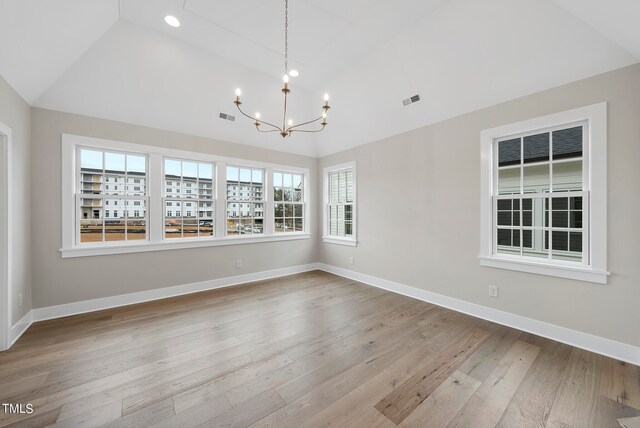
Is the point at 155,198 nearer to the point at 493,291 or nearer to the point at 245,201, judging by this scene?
the point at 245,201

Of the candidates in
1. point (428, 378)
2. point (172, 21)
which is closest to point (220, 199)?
point (172, 21)

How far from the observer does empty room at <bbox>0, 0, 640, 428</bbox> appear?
1.91 meters

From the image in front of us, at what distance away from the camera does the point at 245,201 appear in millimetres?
4781

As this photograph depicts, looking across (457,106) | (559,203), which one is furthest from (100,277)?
(559,203)

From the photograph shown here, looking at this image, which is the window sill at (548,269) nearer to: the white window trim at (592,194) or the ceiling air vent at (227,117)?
the white window trim at (592,194)

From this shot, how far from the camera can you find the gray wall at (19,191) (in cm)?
250

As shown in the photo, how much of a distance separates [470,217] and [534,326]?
4.48ft

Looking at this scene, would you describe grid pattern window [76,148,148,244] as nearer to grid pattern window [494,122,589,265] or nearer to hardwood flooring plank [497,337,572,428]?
hardwood flooring plank [497,337,572,428]

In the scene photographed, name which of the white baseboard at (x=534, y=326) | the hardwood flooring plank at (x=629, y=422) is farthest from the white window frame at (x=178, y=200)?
the hardwood flooring plank at (x=629, y=422)

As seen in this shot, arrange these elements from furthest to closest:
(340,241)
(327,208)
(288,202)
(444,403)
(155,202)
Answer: (327,208), (288,202), (340,241), (155,202), (444,403)

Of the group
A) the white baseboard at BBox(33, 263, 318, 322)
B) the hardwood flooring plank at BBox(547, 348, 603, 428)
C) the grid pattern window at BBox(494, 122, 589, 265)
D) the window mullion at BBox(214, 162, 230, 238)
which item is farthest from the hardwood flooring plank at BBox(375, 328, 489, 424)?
the window mullion at BBox(214, 162, 230, 238)

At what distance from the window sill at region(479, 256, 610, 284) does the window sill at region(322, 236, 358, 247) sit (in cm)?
224

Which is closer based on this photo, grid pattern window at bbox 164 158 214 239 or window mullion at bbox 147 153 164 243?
window mullion at bbox 147 153 164 243

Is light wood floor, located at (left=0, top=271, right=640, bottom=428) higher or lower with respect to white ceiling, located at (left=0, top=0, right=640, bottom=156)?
lower
